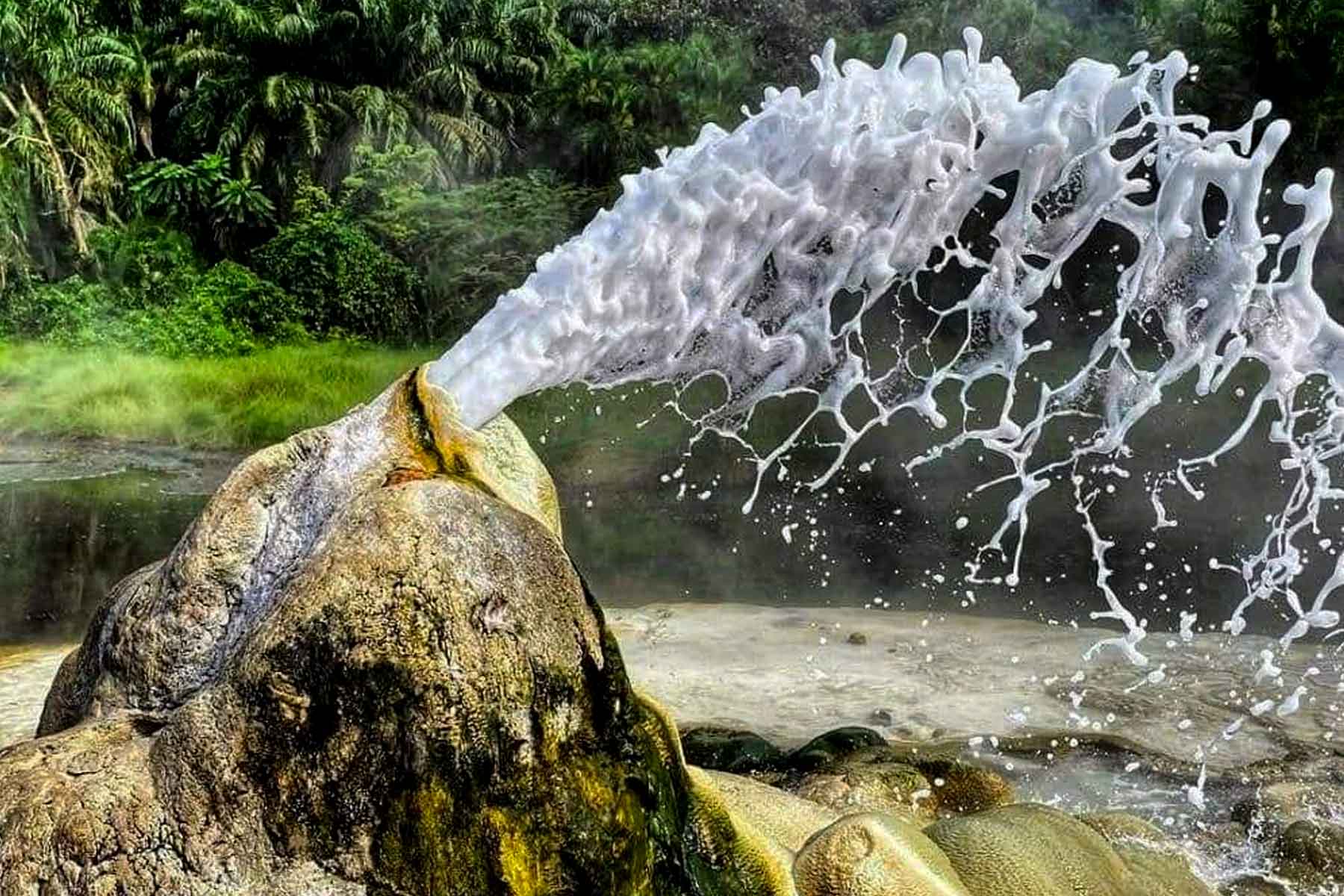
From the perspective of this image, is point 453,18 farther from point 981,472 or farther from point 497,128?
point 981,472

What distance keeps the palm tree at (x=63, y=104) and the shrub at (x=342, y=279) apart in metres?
3.14

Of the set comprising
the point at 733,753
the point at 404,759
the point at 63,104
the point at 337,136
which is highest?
the point at 63,104

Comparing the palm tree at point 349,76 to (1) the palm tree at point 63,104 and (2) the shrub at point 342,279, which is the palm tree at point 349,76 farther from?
(2) the shrub at point 342,279

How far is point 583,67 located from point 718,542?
36.1 feet

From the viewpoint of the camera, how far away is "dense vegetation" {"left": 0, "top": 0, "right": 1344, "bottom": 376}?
1917 cm

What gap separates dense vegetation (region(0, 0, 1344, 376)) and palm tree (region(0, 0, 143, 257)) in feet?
0.12

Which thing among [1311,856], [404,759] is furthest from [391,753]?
[1311,856]

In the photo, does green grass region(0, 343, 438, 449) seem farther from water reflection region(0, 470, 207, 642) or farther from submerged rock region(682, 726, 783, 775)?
submerged rock region(682, 726, 783, 775)

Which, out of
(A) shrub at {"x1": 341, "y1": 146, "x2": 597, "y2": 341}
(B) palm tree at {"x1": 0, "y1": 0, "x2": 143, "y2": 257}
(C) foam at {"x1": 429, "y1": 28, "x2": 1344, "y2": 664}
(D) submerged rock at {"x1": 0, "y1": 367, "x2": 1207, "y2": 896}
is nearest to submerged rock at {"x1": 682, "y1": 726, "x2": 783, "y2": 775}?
(C) foam at {"x1": 429, "y1": 28, "x2": 1344, "y2": 664}

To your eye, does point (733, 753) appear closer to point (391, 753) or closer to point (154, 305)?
point (391, 753)

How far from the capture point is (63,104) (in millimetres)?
20922

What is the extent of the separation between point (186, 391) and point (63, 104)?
6429mm

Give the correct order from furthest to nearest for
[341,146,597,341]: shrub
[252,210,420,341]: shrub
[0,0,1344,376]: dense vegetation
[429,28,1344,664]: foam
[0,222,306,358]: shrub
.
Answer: [252,210,420,341]: shrub
[341,146,597,341]: shrub
[0,222,306,358]: shrub
[0,0,1344,376]: dense vegetation
[429,28,1344,664]: foam

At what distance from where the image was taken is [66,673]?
3.19m
